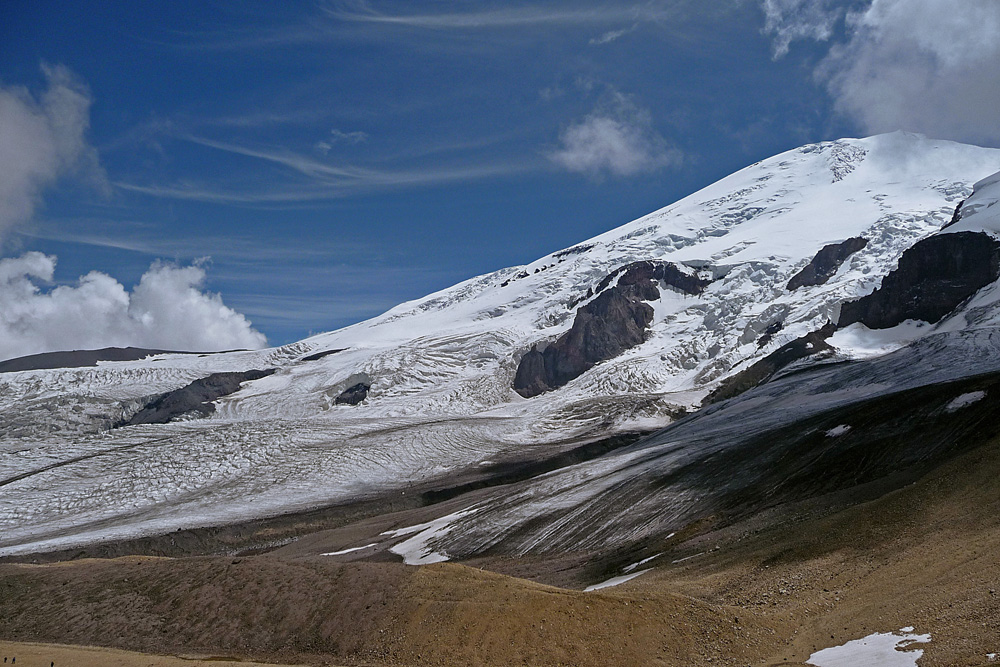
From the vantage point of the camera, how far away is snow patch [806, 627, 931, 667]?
19828 mm

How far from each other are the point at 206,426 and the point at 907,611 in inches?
4287

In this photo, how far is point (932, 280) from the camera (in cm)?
12900

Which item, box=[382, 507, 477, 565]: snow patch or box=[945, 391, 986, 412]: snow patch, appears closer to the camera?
box=[945, 391, 986, 412]: snow patch

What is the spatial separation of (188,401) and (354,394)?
116ft

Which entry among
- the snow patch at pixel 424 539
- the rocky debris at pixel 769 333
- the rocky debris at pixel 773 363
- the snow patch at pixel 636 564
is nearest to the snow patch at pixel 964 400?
the snow patch at pixel 636 564

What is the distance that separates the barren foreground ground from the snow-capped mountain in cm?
2721

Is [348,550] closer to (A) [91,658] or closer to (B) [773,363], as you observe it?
(A) [91,658]

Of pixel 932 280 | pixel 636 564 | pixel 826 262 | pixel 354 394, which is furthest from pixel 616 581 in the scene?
pixel 826 262

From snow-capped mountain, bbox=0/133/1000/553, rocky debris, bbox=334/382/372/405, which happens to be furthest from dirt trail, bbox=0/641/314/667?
rocky debris, bbox=334/382/372/405

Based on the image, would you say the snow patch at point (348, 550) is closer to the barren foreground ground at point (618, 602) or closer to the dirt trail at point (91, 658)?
the barren foreground ground at point (618, 602)

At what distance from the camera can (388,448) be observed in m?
105

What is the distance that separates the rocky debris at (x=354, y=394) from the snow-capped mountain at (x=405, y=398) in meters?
0.43

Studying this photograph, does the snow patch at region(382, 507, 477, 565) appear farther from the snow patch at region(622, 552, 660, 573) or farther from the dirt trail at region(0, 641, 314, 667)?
the dirt trail at region(0, 641, 314, 667)

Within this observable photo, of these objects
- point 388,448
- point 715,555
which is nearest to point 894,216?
point 388,448
